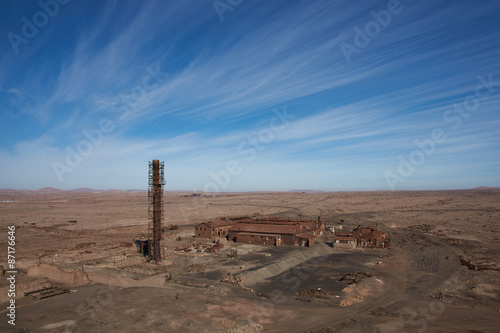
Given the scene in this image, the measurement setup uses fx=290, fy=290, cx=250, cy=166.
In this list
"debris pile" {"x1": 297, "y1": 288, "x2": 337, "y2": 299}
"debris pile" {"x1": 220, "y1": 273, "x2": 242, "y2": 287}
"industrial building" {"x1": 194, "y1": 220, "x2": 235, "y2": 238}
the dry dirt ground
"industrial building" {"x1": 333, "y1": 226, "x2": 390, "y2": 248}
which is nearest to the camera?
the dry dirt ground

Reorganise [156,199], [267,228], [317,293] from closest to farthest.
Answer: [317,293] < [156,199] < [267,228]

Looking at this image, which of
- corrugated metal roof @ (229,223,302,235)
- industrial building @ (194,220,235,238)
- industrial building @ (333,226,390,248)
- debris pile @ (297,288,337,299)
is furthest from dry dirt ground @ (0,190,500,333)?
industrial building @ (194,220,235,238)

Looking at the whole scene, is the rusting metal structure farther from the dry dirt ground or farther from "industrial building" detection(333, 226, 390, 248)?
"industrial building" detection(333, 226, 390, 248)

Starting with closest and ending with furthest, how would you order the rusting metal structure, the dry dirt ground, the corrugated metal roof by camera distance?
the dry dirt ground → the rusting metal structure → the corrugated metal roof

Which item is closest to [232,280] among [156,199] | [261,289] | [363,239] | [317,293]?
[261,289]

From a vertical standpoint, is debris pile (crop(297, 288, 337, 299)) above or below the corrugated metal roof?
below

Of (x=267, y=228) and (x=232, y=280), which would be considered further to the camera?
(x=267, y=228)

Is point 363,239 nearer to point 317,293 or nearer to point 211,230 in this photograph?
point 317,293

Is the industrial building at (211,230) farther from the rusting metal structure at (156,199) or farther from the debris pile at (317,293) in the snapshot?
the debris pile at (317,293)

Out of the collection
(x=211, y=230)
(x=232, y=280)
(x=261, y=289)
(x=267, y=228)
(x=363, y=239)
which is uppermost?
(x=267, y=228)

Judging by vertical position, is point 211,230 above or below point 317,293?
above

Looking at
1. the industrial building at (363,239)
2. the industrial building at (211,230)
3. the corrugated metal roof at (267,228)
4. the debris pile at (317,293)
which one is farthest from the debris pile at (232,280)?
the industrial building at (211,230)

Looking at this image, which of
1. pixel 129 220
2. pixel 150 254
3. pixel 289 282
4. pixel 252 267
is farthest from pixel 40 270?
pixel 129 220

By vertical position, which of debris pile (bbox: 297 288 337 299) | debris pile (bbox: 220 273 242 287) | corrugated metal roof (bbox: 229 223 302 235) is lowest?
debris pile (bbox: 297 288 337 299)
